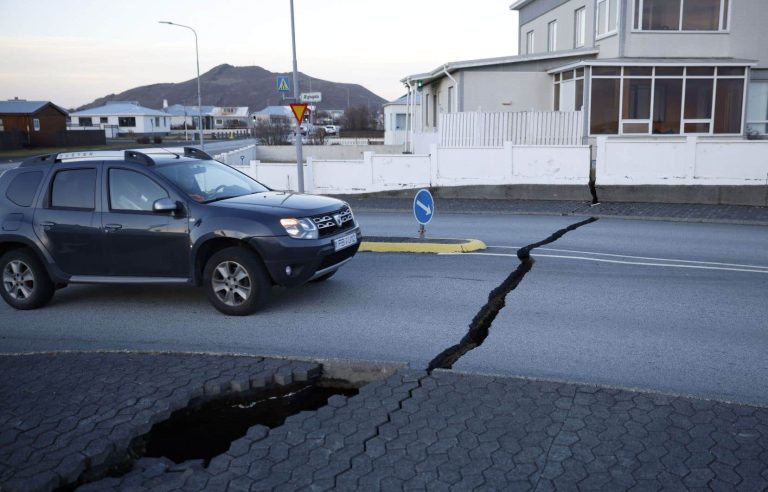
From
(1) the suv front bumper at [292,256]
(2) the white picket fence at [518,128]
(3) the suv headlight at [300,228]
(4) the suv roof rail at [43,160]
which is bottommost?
(1) the suv front bumper at [292,256]

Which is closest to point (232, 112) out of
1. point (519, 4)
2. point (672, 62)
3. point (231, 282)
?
point (519, 4)

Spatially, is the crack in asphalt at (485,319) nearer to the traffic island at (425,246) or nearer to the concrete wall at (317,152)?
the traffic island at (425,246)

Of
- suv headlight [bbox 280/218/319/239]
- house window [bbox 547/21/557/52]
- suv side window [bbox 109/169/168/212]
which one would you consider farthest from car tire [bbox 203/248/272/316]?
house window [bbox 547/21/557/52]

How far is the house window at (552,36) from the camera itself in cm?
3157

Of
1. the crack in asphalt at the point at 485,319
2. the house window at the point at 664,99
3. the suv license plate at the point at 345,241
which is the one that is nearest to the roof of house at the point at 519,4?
the house window at the point at 664,99

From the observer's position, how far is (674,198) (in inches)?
698

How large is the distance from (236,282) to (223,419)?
2689mm

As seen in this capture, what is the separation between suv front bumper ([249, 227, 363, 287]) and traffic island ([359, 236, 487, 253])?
12.4ft

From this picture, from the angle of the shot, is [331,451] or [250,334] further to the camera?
[250,334]

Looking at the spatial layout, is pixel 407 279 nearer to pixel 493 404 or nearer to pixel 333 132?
pixel 493 404

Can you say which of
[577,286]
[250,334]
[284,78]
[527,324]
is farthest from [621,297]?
[284,78]

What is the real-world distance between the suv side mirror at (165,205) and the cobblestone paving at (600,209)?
10.5 m

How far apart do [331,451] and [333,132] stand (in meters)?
74.1

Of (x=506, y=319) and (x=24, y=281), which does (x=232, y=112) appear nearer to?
(x=24, y=281)
